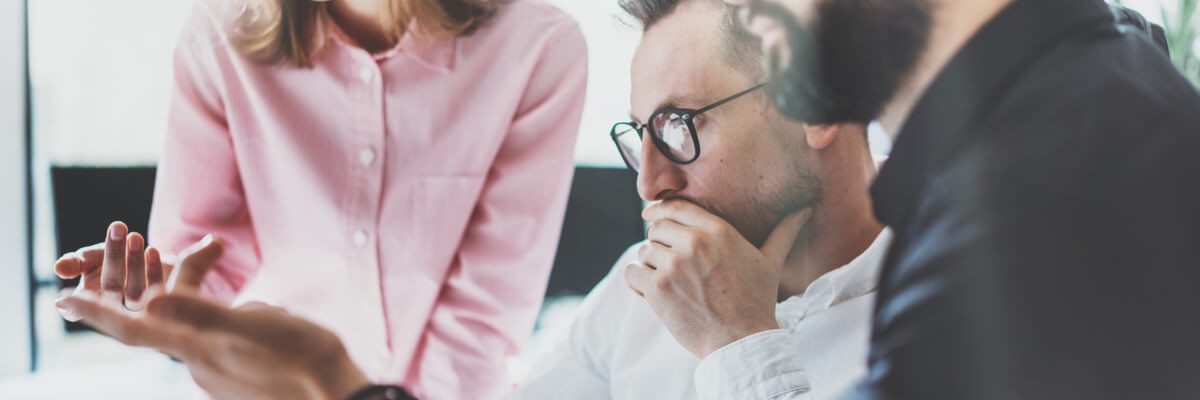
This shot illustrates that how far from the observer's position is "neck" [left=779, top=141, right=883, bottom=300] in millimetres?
612

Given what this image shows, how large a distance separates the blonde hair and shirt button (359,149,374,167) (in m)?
0.08

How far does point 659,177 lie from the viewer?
67cm

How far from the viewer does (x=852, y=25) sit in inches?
17.0

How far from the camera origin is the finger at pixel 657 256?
24.5 inches

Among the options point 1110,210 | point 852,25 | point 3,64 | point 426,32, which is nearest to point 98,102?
point 3,64

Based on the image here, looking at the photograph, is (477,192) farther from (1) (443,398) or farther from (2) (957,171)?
(2) (957,171)

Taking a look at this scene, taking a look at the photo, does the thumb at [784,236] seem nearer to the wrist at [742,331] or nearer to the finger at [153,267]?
the wrist at [742,331]

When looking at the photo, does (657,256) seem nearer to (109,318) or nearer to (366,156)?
(366,156)

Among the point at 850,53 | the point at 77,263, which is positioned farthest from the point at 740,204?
the point at 77,263

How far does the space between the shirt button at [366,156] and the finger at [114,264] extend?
0.17 metres

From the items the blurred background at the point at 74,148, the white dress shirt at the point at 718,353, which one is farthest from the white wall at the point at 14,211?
the white dress shirt at the point at 718,353

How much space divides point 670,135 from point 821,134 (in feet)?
0.39

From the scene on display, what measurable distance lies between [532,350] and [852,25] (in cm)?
48

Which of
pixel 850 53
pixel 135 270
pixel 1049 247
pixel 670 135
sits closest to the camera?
pixel 1049 247
